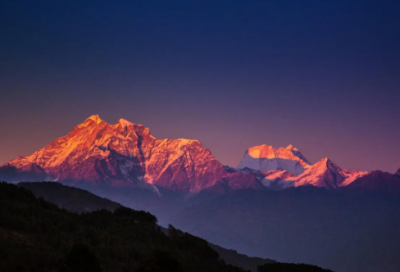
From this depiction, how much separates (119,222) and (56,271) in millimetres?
46638

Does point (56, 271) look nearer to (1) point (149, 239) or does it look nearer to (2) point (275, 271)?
(1) point (149, 239)

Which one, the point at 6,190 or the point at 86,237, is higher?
the point at 6,190

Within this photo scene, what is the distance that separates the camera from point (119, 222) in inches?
4122

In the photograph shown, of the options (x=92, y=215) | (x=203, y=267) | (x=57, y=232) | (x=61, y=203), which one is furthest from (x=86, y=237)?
(x=61, y=203)

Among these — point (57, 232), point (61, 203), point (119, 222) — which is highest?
point (61, 203)

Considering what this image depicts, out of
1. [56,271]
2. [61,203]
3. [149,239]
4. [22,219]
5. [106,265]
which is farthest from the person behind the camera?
[61,203]

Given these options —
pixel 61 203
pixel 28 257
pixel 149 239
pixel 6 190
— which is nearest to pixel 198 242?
pixel 149 239

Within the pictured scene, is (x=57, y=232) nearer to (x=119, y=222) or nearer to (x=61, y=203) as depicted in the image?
(x=119, y=222)

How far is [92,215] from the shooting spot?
104 m

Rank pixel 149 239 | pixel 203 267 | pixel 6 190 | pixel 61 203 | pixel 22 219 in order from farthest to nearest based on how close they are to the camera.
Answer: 1. pixel 61 203
2. pixel 6 190
3. pixel 149 239
4. pixel 203 267
5. pixel 22 219

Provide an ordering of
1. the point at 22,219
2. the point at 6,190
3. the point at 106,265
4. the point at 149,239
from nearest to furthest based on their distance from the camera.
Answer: the point at 106,265 < the point at 22,219 < the point at 149,239 < the point at 6,190

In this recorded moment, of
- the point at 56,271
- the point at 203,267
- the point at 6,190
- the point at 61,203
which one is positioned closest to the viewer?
the point at 56,271

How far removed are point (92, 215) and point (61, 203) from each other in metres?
97.4

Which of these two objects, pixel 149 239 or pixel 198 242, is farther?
pixel 198 242
